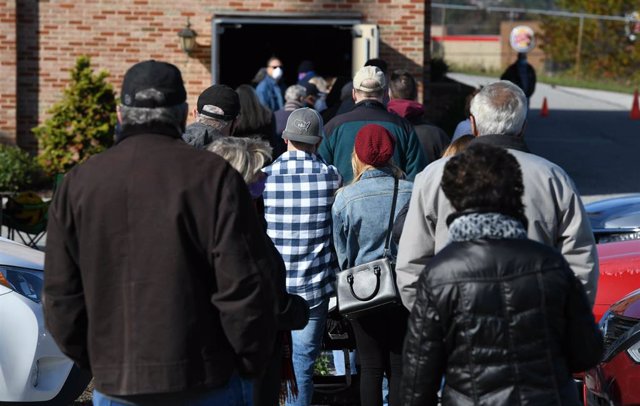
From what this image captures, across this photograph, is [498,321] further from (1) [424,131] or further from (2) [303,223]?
(1) [424,131]

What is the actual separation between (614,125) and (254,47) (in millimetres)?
9083

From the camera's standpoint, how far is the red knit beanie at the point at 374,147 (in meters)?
6.02

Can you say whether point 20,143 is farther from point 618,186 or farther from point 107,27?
point 618,186

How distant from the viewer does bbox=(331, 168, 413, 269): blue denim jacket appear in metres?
5.92

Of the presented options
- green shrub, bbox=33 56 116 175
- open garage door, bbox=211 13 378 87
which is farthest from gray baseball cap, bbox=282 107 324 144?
open garage door, bbox=211 13 378 87

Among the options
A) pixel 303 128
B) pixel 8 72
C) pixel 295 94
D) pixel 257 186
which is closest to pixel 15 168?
pixel 8 72

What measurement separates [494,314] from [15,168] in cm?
1257

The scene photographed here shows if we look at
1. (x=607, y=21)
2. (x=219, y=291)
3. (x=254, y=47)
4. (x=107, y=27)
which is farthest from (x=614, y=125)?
(x=607, y=21)

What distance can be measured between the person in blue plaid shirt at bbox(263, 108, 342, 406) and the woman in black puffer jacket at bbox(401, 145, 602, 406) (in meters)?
2.26

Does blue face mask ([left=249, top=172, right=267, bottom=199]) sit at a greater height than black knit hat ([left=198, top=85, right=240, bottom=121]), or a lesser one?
lesser

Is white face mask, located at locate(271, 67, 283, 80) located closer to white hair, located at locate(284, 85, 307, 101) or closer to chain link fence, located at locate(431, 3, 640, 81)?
white hair, located at locate(284, 85, 307, 101)

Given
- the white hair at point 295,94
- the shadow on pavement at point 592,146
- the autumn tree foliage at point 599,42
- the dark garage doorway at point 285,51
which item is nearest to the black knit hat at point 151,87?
the white hair at point 295,94

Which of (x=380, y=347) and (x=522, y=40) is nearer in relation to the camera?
(x=380, y=347)

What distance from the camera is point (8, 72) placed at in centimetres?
1614
